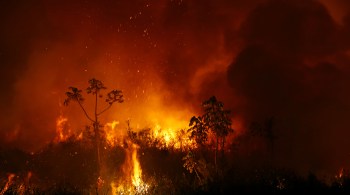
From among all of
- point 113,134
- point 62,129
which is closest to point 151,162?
point 113,134

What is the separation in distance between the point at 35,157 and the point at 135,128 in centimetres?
1095

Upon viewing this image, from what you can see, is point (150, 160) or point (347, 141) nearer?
point (150, 160)

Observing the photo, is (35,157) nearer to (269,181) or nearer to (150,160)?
(150,160)

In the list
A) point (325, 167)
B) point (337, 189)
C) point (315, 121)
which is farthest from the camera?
point (315, 121)

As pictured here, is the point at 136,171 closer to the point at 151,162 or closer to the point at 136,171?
the point at 136,171

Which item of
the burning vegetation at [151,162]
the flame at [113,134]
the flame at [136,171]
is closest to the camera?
the burning vegetation at [151,162]

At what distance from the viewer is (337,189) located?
Result: 15977 millimetres

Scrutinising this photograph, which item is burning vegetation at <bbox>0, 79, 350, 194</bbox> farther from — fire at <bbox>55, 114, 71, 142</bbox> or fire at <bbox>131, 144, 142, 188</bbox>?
fire at <bbox>55, 114, 71, 142</bbox>

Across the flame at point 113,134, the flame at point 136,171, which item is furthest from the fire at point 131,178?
the flame at point 113,134

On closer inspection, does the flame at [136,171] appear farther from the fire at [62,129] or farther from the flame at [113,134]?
the fire at [62,129]

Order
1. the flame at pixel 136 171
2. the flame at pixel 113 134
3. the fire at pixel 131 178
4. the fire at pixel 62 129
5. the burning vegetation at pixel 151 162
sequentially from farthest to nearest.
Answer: the fire at pixel 62 129, the flame at pixel 113 134, the flame at pixel 136 171, the fire at pixel 131 178, the burning vegetation at pixel 151 162

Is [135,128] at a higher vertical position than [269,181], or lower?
higher

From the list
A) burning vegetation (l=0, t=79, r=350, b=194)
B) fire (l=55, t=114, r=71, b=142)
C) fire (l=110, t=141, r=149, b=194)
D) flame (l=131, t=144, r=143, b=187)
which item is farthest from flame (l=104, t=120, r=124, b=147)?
fire (l=55, t=114, r=71, b=142)

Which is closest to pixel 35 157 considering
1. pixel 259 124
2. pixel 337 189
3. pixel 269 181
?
pixel 259 124
